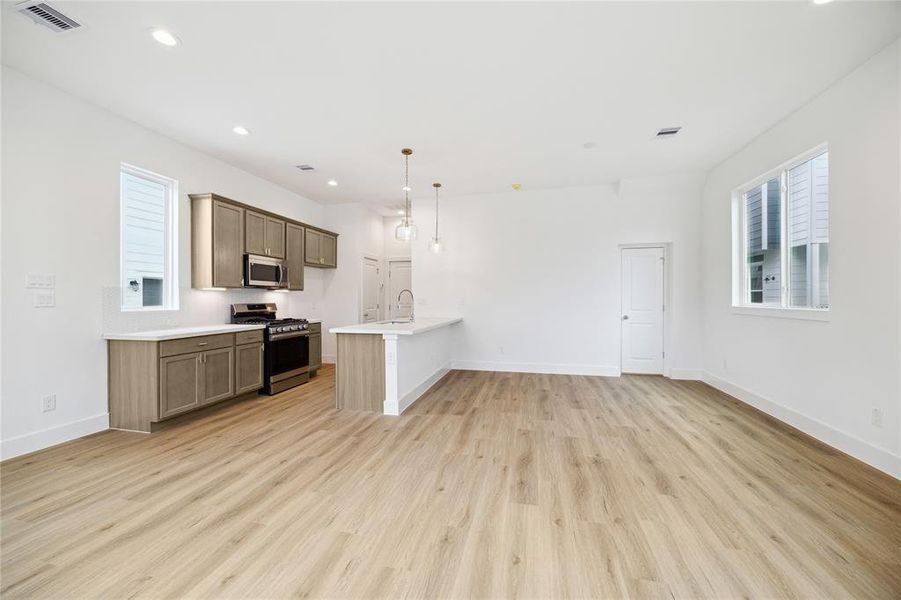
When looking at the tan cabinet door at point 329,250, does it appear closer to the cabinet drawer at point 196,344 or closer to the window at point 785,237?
the cabinet drawer at point 196,344

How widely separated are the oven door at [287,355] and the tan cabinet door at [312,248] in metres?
1.35

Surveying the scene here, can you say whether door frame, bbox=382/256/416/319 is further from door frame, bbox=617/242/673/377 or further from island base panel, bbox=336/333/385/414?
door frame, bbox=617/242/673/377

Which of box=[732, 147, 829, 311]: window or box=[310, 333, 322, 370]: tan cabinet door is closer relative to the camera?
box=[732, 147, 829, 311]: window

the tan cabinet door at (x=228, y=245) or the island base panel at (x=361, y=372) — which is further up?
the tan cabinet door at (x=228, y=245)

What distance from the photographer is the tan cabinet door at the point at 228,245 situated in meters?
4.20

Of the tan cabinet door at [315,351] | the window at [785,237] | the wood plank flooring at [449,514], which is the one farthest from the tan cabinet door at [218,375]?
the window at [785,237]

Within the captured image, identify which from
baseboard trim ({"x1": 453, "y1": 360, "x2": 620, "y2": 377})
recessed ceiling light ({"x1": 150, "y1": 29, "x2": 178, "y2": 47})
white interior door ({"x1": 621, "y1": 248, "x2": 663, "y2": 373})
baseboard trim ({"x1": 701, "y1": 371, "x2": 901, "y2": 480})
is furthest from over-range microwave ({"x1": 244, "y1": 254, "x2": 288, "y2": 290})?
baseboard trim ({"x1": 701, "y1": 371, "x2": 901, "y2": 480})

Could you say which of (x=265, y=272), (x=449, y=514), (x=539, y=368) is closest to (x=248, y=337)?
(x=265, y=272)

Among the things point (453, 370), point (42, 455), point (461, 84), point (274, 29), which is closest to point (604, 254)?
point (453, 370)

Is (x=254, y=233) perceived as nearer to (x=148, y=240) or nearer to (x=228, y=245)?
(x=228, y=245)

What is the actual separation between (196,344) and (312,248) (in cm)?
270

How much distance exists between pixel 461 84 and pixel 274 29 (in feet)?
4.60

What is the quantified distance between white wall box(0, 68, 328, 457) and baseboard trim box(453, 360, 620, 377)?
14.2 feet

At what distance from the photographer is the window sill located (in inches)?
121
